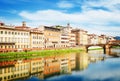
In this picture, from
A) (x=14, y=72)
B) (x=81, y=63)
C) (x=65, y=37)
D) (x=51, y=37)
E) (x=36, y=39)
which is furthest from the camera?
(x=65, y=37)

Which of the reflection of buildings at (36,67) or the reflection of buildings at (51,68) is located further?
the reflection of buildings at (36,67)

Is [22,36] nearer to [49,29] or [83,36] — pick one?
[49,29]

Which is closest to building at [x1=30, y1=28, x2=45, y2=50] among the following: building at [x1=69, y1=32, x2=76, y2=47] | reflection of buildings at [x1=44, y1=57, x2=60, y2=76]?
reflection of buildings at [x1=44, y1=57, x2=60, y2=76]

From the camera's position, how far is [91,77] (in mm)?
35781

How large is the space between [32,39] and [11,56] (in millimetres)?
25077

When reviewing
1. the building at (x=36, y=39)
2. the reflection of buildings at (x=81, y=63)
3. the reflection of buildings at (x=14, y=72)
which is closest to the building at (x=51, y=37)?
the building at (x=36, y=39)

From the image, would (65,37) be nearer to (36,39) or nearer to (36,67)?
(36,39)

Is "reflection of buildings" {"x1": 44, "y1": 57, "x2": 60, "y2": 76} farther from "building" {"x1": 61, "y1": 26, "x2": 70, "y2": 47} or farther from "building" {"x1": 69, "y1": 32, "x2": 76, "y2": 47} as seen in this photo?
"building" {"x1": 69, "y1": 32, "x2": 76, "y2": 47}

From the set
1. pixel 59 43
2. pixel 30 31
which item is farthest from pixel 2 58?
pixel 59 43

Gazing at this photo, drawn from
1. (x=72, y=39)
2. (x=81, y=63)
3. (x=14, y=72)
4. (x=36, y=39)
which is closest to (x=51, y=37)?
(x=36, y=39)

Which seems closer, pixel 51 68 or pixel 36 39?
pixel 51 68

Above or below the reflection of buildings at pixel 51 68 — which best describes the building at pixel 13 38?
above

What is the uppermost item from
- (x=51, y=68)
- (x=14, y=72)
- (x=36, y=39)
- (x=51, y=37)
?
(x=51, y=37)

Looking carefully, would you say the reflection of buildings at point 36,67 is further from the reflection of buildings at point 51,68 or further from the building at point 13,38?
the building at point 13,38
